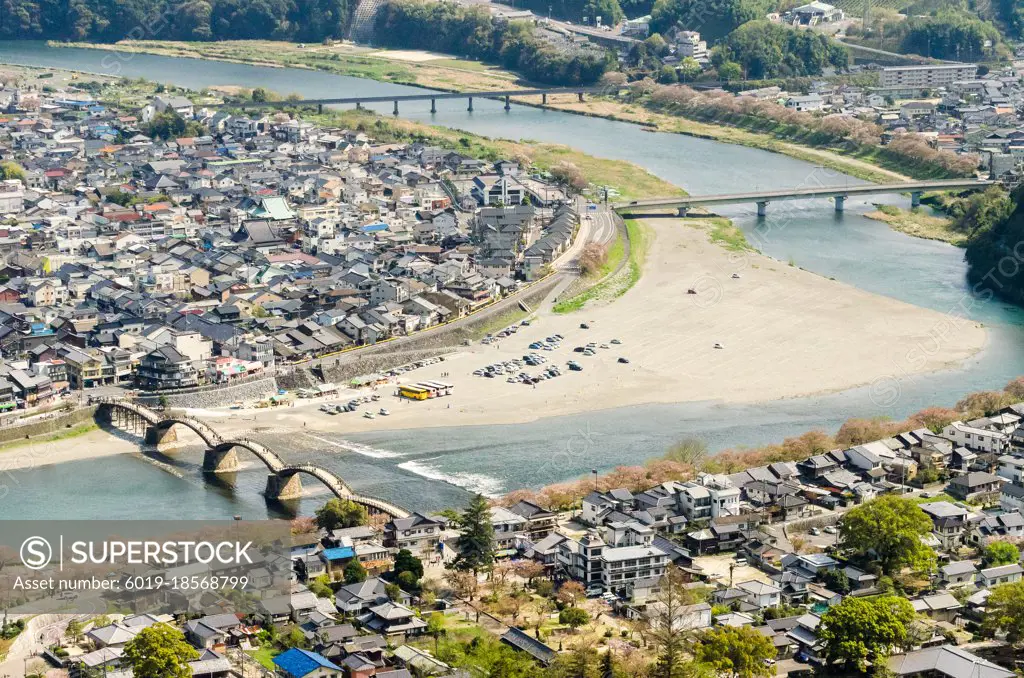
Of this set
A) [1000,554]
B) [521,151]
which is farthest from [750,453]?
[521,151]

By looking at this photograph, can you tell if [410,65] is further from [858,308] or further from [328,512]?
[328,512]

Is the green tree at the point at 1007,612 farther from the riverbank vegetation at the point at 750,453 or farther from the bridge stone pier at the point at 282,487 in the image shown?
the bridge stone pier at the point at 282,487

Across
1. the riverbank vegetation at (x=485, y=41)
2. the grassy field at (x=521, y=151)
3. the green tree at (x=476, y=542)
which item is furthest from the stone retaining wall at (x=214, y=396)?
the riverbank vegetation at (x=485, y=41)

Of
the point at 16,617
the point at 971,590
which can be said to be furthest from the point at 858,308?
the point at 16,617

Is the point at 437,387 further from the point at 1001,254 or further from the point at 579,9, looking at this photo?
the point at 579,9

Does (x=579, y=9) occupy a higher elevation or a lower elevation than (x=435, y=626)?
higher

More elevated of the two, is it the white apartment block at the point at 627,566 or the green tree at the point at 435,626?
the white apartment block at the point at 627,566
